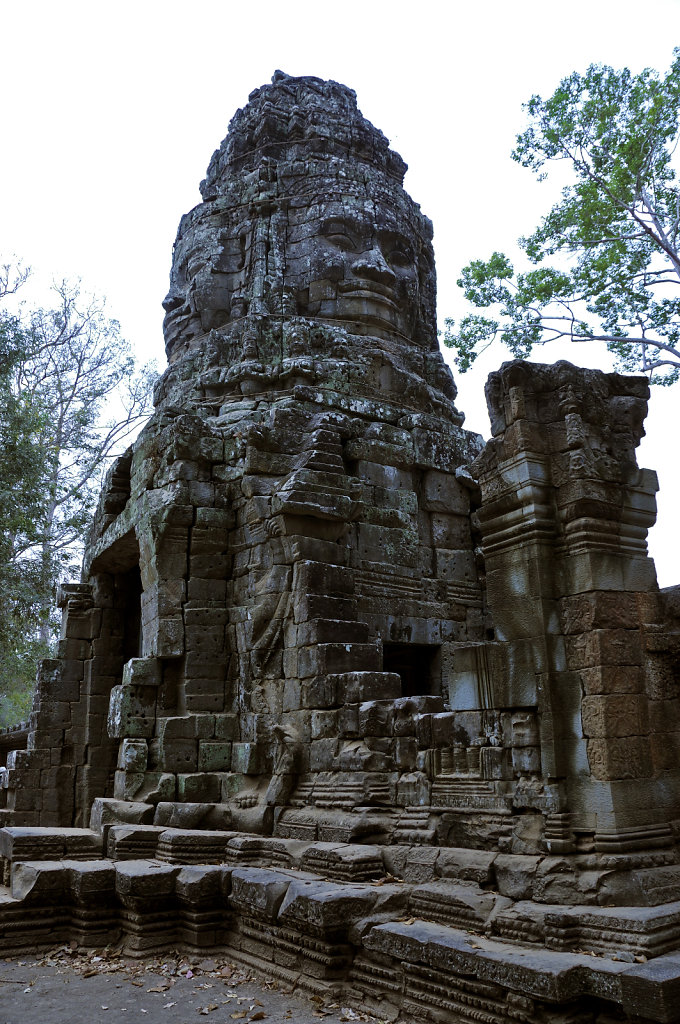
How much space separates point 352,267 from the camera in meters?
12.4

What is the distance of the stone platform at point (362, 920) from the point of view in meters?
4.11

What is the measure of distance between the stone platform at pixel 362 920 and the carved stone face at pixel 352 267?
7697 millimetres

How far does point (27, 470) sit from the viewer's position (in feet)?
57.8

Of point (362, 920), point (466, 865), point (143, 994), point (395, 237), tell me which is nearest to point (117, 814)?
point (143, 994)

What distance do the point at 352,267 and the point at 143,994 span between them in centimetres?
979

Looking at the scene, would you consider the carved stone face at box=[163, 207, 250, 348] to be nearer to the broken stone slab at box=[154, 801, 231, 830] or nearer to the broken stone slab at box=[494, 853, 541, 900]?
the broken stone slab at box=[154, 801, 231, 830]

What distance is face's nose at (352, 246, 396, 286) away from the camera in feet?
40.6

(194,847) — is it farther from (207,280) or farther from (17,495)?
(17,495)

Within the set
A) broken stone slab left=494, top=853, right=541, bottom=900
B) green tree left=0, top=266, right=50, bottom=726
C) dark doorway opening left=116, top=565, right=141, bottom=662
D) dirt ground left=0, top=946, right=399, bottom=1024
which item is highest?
green tree left=0, top=266, right=50, bottom=726

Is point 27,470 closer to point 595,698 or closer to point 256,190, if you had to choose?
point 256,190

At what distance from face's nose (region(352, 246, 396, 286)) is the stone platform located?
8.15m

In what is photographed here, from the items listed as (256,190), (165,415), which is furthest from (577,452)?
(256,190)

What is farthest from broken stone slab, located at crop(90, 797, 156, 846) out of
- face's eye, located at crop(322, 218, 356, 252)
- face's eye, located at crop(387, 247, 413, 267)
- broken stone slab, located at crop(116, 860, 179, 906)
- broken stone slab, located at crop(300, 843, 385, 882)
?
face's eye, located at crop(387, 247, 413, 267)

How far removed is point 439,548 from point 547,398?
511 cm
